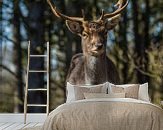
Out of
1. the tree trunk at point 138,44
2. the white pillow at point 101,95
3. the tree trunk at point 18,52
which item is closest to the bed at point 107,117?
the white pillow at point 101,95

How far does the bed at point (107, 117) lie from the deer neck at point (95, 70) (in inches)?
49.4

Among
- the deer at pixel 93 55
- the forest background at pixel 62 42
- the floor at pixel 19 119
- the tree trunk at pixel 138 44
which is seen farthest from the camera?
the tree trunk at pixel 138 44

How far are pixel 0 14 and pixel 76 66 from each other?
2777 mm

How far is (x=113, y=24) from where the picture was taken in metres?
5.69

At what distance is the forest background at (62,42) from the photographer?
7.78 m

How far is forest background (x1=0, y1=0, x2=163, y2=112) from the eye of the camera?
25.5 ft

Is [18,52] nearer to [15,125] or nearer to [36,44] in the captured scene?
[36,44]

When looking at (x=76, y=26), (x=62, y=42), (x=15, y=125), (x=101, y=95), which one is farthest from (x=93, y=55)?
(x=62, y=42)

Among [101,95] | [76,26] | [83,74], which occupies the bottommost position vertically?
[101,95]

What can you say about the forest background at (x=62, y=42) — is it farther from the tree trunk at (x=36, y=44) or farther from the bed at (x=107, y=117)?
the bed at (x=107, y=117)

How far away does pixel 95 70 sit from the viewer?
542 centimetres

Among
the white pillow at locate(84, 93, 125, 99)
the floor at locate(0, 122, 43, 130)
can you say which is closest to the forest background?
the floor at locate(0, 122, 43, 130)

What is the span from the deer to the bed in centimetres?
126

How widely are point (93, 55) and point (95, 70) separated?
0.21 m
